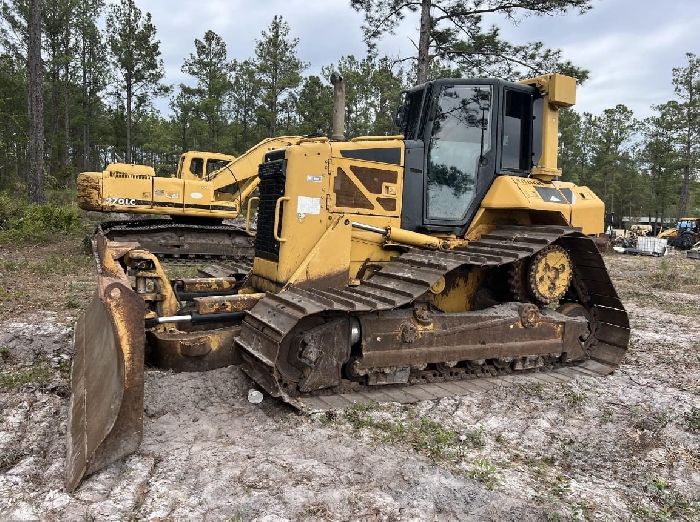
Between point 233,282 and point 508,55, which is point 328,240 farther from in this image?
point 508,55

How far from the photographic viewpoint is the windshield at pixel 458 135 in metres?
5.78

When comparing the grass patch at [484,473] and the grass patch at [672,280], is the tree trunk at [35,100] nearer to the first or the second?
the grass patch at [484,473]

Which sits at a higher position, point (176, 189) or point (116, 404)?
point (176, 189)

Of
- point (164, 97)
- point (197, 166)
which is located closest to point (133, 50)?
point (164, 97)

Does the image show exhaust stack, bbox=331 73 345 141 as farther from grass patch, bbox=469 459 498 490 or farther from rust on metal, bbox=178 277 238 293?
grass patch, bbox=469 459 498 490

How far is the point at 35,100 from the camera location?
16.6 meters

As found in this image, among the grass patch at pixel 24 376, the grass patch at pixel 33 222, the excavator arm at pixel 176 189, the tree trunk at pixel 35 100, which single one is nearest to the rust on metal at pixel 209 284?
the grass patch at pixel 24 376

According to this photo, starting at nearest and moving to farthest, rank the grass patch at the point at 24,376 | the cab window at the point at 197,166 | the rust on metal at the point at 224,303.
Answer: the grass patch at the point at 24,376, the rust on metal at the point at 224,303, the cab window at the point at 197,166

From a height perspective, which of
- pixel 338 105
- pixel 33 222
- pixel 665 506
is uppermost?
pixel 338 105

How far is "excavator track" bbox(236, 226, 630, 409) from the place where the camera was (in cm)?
437

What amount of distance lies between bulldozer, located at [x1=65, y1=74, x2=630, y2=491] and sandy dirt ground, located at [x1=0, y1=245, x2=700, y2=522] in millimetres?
319

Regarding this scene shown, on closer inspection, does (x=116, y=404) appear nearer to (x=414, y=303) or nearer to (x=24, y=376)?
(x=24, y=376)

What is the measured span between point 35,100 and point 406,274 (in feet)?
53.4

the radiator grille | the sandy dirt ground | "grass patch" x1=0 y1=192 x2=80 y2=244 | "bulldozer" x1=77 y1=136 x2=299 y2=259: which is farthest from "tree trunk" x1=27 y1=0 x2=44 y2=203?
the radiator grille
